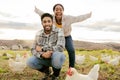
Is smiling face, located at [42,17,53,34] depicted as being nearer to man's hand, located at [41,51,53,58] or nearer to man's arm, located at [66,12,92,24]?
man's hand, located at [41,51,53,58]

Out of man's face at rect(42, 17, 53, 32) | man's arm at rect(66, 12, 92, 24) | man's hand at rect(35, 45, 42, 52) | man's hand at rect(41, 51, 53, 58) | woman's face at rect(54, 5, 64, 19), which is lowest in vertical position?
man's hand at rect(41, 51, 53, 58)

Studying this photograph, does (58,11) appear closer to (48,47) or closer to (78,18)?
(78,18)

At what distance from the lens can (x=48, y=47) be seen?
23.6 ft

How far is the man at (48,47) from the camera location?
7086 millimetres

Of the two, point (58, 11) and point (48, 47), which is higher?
point (58, 11)

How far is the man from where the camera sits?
709 centimetres

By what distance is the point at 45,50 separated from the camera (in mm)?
7211

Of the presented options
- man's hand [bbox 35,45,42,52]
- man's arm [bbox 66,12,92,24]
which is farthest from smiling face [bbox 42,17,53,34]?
man's arm [bbox 66,12,92,24]

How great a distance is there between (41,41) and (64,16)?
1.47 metres

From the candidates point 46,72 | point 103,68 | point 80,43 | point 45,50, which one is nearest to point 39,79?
point 46,72

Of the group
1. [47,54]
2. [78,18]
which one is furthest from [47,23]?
[78,18]

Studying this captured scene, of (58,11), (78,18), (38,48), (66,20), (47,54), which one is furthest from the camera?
(78,18)

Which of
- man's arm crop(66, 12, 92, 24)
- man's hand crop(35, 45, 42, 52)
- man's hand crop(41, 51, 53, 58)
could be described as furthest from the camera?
man's arm crop(66, 12, 92, 24)

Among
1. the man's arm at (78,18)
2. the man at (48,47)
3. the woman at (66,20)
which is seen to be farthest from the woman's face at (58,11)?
the man at (48,47)
